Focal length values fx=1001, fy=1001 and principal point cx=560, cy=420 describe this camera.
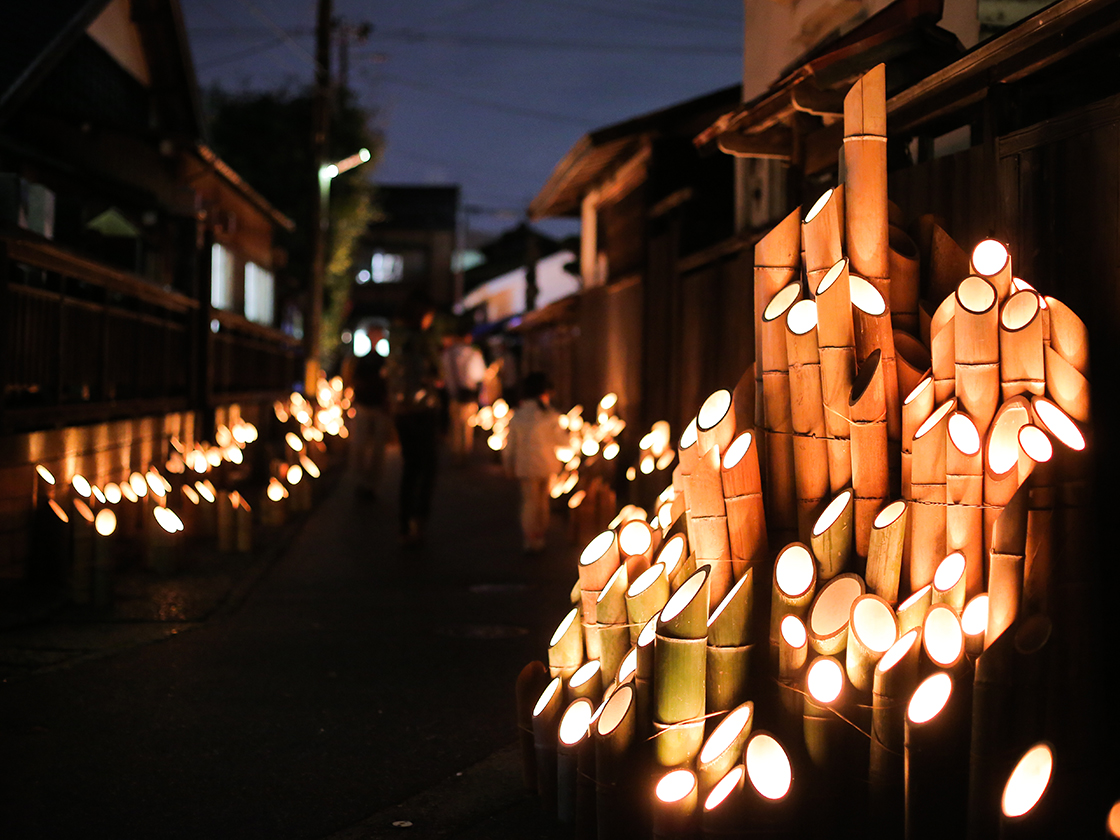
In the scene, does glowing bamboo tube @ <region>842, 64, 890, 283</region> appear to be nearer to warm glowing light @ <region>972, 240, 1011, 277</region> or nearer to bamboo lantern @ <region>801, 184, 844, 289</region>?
bamboo lantern @ <region>801, 184, 844, 289</region>


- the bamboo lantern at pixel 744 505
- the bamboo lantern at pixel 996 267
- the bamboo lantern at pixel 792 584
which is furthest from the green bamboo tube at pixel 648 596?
the bamboo lantern at pixel 996 267

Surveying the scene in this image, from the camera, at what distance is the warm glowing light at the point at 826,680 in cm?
289

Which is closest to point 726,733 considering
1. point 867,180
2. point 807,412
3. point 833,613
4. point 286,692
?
point 833,613

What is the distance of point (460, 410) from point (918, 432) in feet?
53.3

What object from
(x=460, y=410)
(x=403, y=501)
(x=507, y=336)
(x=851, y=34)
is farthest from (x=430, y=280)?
(x=851, y=34)

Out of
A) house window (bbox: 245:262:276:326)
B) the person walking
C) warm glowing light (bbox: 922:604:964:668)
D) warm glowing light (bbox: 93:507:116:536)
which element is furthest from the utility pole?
warm glowing light (bbox: 922:604:964:668)

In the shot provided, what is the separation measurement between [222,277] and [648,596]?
19075 millimetres

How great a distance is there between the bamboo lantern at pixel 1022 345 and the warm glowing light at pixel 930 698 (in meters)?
0.82

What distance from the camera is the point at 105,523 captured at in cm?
699

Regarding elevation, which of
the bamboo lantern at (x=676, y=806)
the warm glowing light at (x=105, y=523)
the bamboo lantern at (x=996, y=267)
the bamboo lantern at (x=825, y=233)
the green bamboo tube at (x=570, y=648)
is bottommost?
the bamboo lantern at (x=676, y=806)

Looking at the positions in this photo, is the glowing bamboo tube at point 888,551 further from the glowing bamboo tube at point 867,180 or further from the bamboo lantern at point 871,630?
the glowing bamboo tube at point 867,180

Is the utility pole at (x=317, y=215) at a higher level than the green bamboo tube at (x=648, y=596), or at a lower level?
higher

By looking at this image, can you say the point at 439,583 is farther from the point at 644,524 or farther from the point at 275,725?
the point at 644,524

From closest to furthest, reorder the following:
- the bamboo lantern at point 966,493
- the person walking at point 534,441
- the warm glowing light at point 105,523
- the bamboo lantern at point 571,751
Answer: the bamboo lantern at point 966,493 → the bamboo lantern at point 571,751 → the warm glowing light at point 105,523 → the person walking at point 534,441
